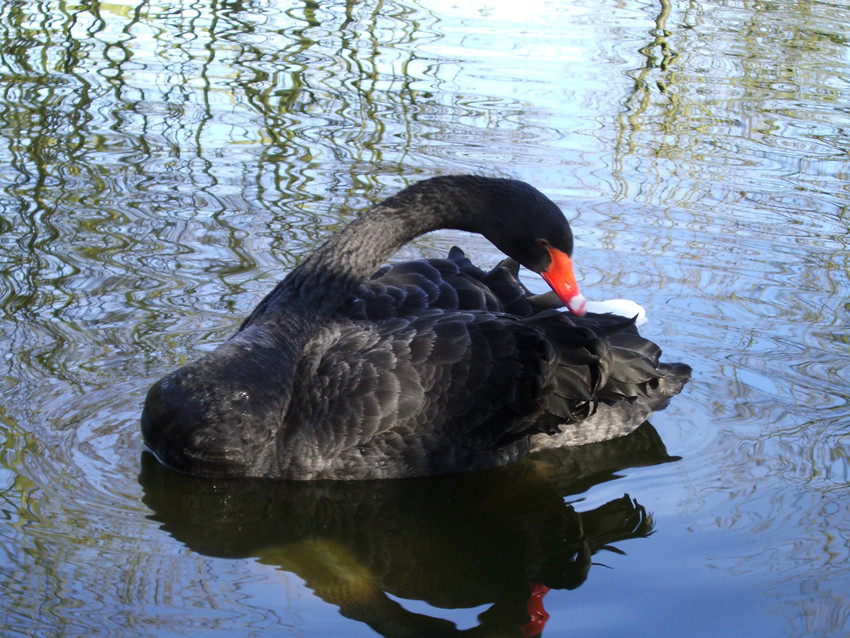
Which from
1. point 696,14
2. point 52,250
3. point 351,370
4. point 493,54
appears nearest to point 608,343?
point 351,370

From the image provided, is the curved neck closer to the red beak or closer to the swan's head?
the swan's head

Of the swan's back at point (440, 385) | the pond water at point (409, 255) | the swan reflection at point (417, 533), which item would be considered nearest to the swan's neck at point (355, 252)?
the swan's back at point (440, 385)

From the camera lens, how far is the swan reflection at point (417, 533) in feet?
12.4

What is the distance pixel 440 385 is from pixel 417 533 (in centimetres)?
70

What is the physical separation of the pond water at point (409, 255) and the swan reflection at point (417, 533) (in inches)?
0.5

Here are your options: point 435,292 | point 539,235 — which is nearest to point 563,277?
point 539,235

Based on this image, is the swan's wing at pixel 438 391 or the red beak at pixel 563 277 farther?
the red beak at pixel 563 277

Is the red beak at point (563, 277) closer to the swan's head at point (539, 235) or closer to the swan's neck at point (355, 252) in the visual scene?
the swan's head at point (539, 235)

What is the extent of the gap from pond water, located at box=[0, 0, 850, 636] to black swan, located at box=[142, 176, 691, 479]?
0.15 metres

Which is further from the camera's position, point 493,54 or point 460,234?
point 493,54

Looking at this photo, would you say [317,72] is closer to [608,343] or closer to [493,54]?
[493,54]

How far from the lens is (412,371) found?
4.62m

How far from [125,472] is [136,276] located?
77.5 inches

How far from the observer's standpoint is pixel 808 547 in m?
4.11
